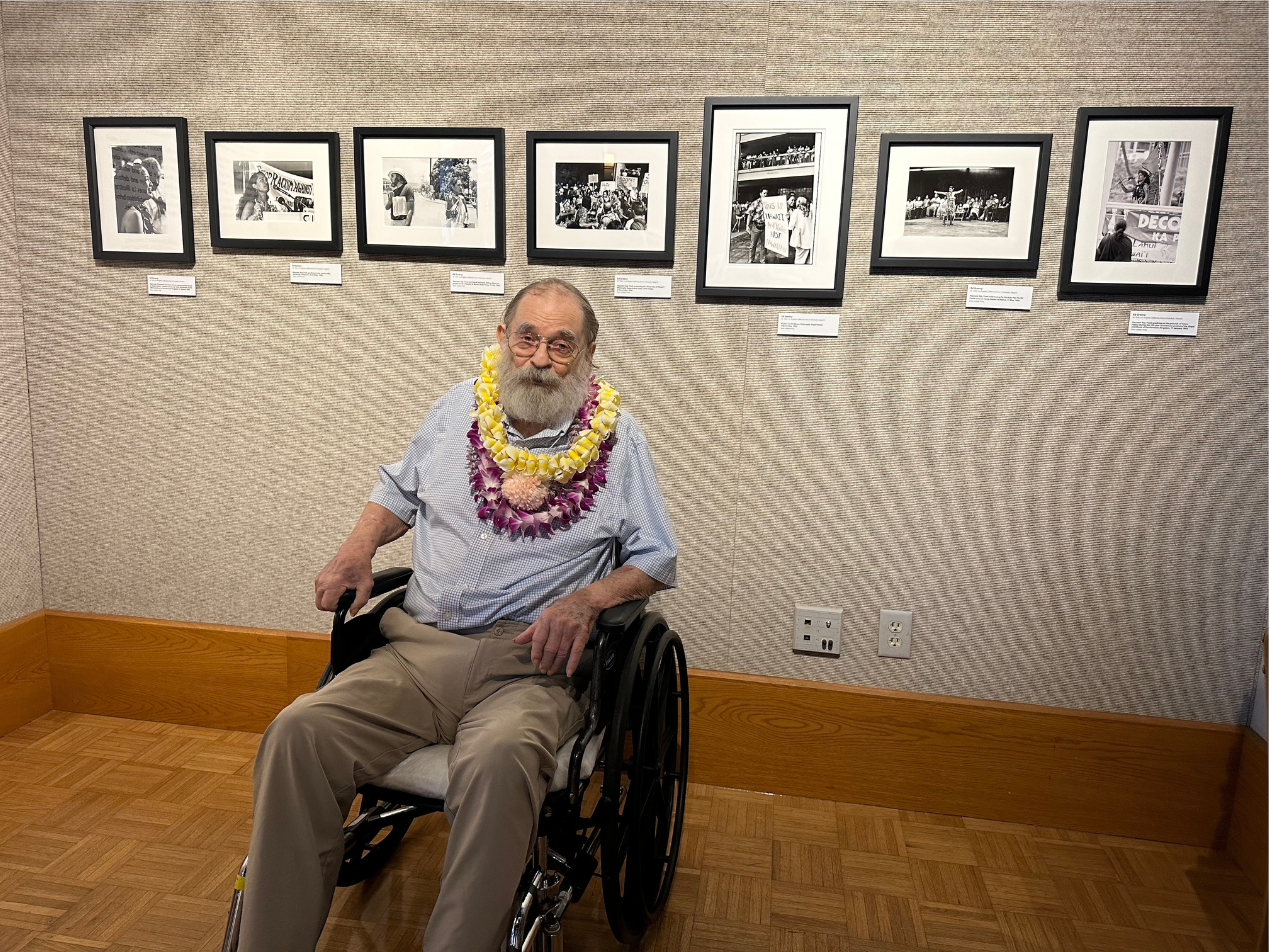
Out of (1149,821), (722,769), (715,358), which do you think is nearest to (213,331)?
(715,358)

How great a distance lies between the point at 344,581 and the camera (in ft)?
6.04

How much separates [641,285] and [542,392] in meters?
0.66

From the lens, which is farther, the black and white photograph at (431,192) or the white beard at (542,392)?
the black and white photograph at (431,192)

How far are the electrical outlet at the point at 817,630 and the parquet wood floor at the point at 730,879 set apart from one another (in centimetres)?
47

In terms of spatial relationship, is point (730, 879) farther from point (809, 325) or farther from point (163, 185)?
point (163, 185)

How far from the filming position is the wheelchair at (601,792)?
1567 millimetres

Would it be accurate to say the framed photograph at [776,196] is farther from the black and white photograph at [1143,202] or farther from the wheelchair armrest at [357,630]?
the wheelchair armrest at [357,630]

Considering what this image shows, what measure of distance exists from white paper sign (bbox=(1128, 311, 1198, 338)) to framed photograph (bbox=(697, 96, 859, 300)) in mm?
781

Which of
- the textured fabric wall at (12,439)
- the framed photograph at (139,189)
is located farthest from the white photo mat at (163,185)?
the textured fabric wall at (12,439)

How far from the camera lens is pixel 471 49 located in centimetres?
241

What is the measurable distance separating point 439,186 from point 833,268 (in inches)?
46.1

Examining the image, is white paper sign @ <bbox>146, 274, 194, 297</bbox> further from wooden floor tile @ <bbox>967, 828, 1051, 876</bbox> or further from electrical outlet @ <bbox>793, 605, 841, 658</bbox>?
wooden floor tile @ <bbox>967, 828, 1051, 876</bbox>

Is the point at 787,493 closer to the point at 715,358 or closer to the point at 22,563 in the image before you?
the point at 715,358

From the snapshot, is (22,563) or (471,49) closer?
(471,49)
